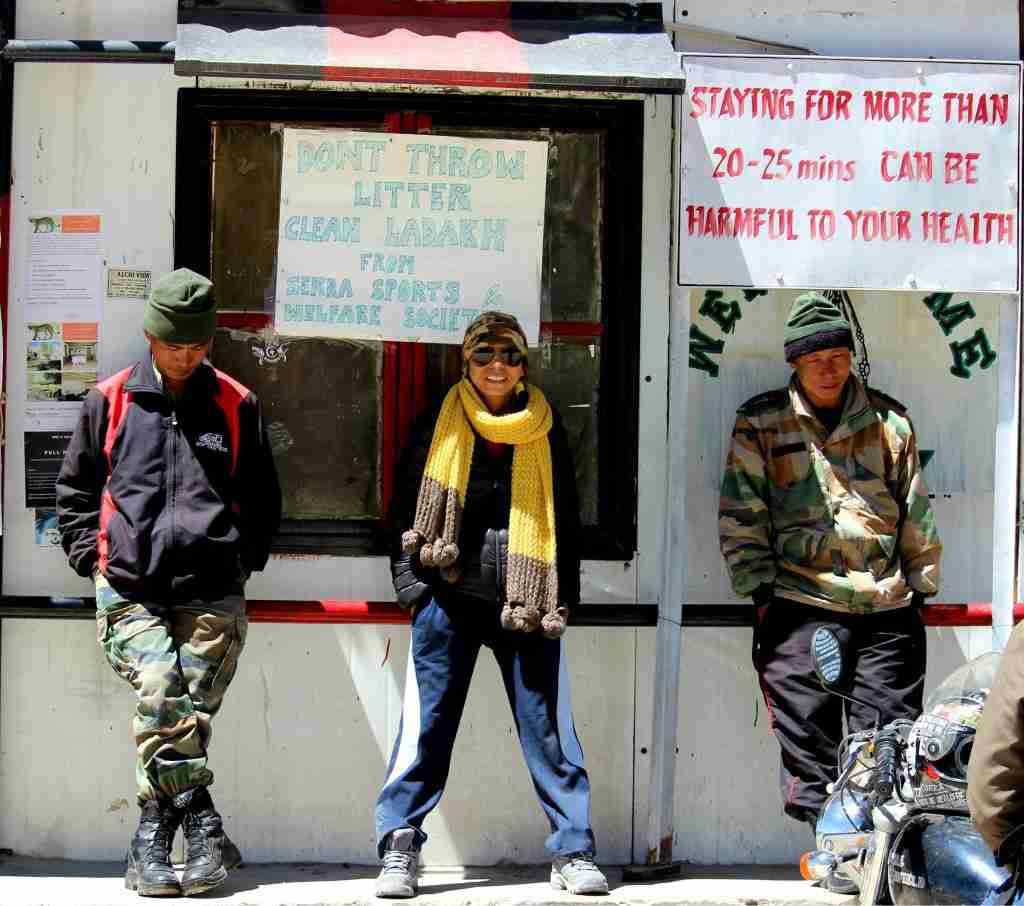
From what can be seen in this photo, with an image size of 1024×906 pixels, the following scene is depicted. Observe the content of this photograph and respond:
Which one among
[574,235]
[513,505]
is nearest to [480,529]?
[513,505]

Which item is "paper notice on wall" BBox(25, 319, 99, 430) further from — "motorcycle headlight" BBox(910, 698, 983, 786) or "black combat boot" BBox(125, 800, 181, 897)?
"motorcycle headlight" BBox(910, 698, 983, 786)

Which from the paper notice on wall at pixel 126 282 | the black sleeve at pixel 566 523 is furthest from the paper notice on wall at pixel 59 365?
the black sleeve at pixel 566 523

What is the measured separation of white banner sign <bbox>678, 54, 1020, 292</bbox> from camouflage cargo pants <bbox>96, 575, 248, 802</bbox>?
2.07 metres

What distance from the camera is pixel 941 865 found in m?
4.10

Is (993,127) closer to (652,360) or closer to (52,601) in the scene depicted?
(652,360)

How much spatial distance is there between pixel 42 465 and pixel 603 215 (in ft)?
7.48

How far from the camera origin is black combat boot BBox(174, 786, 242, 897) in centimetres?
558

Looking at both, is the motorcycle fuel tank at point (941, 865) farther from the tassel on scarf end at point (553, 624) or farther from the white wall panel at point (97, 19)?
the white wall panel at point (97, 19)

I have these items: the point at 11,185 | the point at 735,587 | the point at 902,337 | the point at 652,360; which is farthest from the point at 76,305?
the point at 902,337

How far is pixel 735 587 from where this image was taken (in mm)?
5895

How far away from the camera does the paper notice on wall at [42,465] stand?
241 inches

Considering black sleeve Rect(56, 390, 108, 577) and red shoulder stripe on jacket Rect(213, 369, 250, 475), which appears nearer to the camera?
black sleeve Rect(56, 390, 108, 577)

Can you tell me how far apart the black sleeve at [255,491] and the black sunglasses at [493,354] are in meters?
0.79

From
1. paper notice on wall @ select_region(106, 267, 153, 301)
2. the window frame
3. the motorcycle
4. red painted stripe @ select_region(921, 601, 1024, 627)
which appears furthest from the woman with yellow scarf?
red painted stripe @ select_region(921, 601, 1024, 627)
